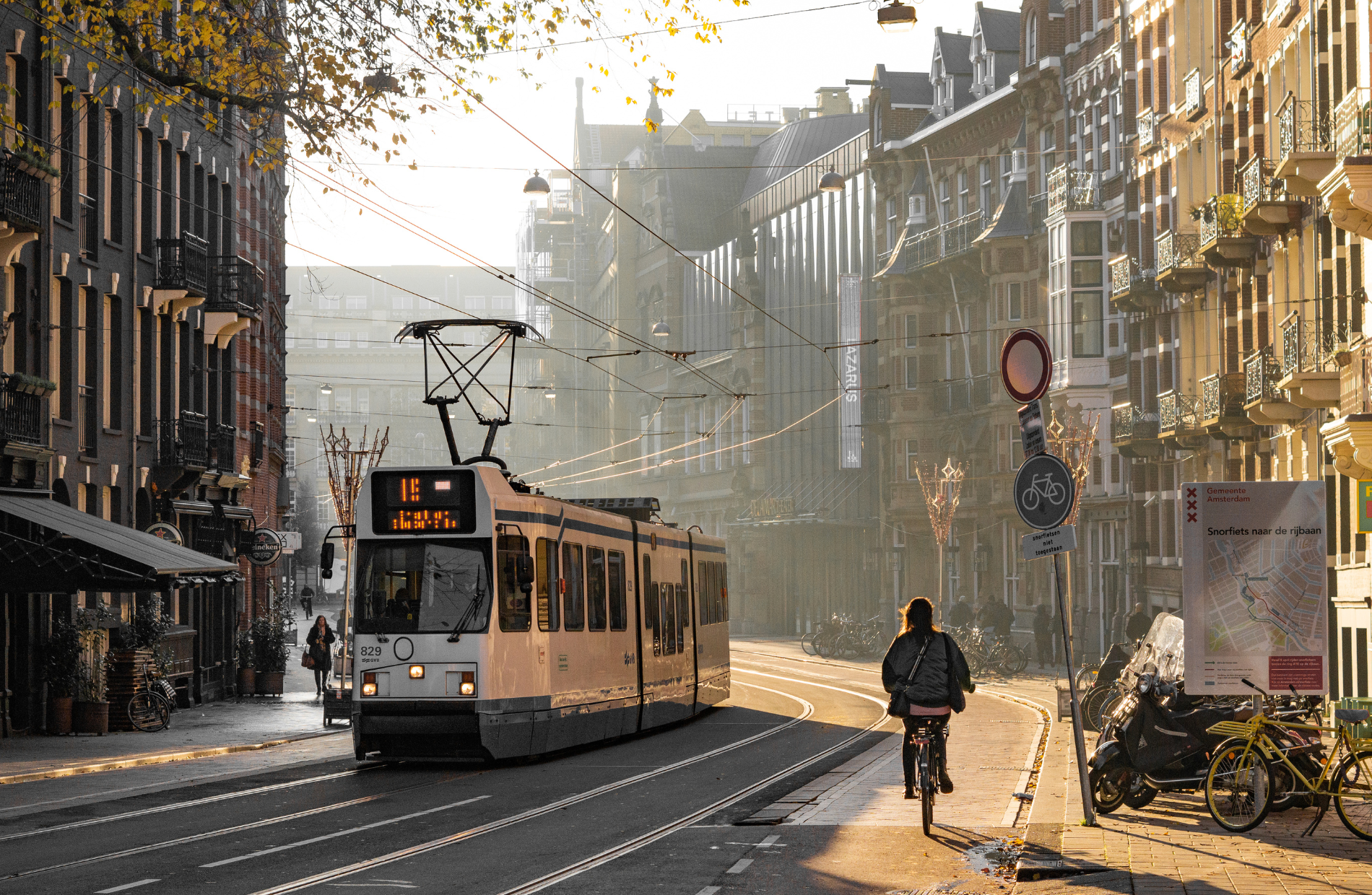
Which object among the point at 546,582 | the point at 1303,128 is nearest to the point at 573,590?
the point at 546,582

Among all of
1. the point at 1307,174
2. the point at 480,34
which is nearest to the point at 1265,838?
the point at 480,34

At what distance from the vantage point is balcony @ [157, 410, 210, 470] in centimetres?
3284

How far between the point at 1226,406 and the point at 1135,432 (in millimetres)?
7106

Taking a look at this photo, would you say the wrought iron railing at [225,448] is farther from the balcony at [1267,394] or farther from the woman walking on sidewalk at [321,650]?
the balcony at [1267,394]

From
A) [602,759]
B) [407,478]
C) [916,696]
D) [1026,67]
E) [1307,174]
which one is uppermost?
[1026,67]

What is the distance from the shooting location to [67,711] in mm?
26516

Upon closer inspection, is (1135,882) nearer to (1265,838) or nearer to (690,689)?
(1265,838)

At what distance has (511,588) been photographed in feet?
63.2

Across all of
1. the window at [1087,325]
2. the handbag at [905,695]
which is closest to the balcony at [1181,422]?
the window at [1087,325]

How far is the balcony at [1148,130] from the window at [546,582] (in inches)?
1037

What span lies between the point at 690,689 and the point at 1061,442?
16.8 meters

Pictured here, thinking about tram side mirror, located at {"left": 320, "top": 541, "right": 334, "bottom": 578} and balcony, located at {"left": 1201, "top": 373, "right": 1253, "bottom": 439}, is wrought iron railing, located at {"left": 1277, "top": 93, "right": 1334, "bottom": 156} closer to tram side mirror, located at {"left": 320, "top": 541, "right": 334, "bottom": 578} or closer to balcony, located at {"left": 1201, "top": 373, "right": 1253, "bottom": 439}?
balcony, located at {"left": 1201, "top": 373, "right": 1253, "bottom": 439}

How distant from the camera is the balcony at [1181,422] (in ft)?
122

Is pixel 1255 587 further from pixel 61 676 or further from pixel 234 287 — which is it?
pixel 234 287
